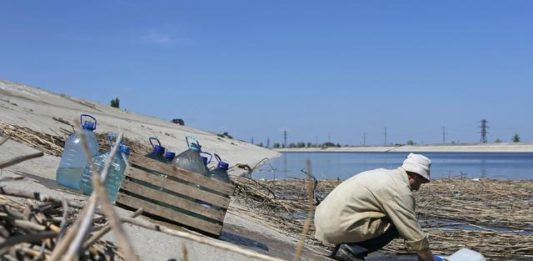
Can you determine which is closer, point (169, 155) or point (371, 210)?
point (371, 210)

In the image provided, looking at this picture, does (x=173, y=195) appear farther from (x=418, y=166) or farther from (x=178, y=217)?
(x=418, y=166)

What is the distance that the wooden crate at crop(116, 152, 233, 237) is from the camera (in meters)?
5.49

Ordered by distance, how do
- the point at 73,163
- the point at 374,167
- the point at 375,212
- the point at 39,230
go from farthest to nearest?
the point at 374,167, the point at 73,163, the point at 375,212, the point at 39,230

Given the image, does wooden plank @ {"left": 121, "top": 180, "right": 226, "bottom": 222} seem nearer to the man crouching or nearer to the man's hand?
the man crouching

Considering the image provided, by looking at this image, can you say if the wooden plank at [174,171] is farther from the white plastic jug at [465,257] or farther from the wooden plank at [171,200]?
the white plastic jug at [465,257]

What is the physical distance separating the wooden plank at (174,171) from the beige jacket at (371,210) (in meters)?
A: 1.09

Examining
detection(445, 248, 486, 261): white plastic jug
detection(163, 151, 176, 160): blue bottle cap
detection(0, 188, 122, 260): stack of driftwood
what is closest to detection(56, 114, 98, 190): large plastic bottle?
detection(163, 151, 176, 160): blue bottle cap

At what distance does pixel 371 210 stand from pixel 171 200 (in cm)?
185

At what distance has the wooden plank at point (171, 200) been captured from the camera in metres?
5.49

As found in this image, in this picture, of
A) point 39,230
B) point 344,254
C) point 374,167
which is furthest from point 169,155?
point 374,167

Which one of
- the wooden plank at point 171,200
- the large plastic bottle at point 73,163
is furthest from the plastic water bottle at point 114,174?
the wooden plank at point 171,200

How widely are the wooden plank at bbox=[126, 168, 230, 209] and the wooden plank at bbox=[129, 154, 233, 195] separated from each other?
2.2 inches

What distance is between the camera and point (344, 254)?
612cm

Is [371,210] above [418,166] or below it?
below
